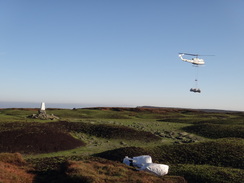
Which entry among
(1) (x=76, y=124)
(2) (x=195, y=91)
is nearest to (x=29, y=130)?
(1) (x=76, y=124)

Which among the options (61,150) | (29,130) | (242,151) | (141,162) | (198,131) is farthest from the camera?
(198,131)

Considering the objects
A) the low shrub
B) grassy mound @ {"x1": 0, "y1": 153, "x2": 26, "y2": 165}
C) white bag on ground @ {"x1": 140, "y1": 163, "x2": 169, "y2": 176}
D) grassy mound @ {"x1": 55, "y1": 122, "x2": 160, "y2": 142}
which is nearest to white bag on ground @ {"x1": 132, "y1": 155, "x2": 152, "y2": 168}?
white bag on ground @ {"x1": 140, "y1": 163, "x2": 169, "y2": 176}

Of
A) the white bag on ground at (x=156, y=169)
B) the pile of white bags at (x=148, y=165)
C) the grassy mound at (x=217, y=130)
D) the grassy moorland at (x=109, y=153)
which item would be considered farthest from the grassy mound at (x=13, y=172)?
the grassy mound at (x=217, y=130)

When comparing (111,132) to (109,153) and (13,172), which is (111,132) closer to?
(109,153)

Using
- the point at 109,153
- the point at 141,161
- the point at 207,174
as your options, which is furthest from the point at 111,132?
the point at 207,174

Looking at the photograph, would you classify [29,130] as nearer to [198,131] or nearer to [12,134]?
[12,134]

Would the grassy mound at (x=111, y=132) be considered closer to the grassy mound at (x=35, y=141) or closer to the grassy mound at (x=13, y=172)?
the grassy mound at (x=35, y=141)
